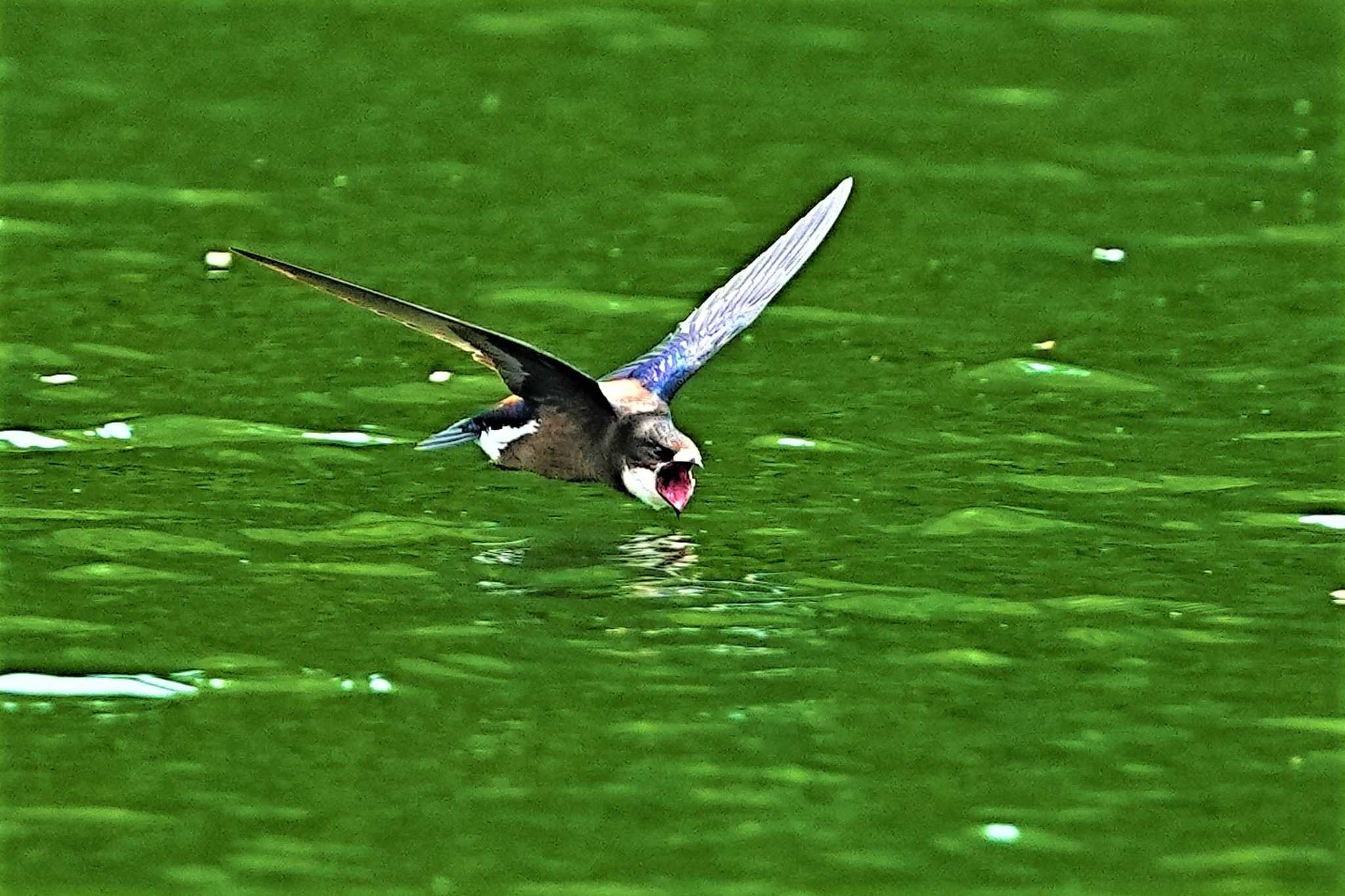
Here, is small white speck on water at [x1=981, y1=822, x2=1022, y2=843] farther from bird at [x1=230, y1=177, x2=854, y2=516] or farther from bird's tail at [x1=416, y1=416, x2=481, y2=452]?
bird's tail at [x1=416, y1=416, x2=481, y2=452]

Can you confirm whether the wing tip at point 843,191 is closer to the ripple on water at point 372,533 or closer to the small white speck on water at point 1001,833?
the ripple on water at point 372,533

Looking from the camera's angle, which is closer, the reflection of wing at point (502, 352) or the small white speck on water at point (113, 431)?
the reflection of wing at point (502, 352)

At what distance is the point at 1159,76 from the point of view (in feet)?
50.3

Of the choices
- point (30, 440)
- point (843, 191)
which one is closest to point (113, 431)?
point (30, 440)

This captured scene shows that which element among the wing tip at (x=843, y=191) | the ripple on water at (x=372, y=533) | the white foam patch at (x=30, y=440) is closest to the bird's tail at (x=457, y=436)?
the ripple on water at (x=372, y=533)

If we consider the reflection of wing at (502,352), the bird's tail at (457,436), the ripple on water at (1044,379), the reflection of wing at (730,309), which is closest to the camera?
the reflection of wing at (502,352)

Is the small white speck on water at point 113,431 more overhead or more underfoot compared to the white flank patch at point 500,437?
more overhead

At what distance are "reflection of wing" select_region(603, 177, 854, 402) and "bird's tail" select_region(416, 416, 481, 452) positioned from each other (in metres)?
0.61

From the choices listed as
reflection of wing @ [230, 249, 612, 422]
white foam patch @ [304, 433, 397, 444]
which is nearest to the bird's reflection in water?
reflection of wing @ [230, 249, 612, 422]

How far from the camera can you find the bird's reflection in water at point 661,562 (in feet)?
31.1

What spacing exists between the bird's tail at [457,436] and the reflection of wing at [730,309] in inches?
24.0

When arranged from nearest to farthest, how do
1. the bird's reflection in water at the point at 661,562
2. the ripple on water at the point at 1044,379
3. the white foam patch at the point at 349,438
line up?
the bird's reflection in water at the point at 661,562 < the white foam patch at the point at 349,438 < the ripple on water at the point at 1044,379

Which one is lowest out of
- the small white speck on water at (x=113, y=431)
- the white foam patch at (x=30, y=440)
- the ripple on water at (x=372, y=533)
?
the ripple on water at (x=372, y=533)

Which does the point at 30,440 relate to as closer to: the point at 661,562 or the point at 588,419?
the point at 588,419
